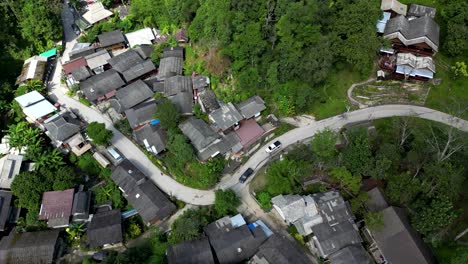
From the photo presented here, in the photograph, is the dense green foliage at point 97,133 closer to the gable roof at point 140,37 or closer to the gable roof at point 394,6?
the gable roof at point 140,37

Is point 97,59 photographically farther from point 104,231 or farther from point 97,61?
point 104,231

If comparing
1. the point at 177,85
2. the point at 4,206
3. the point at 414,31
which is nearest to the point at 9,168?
the point at 4,206

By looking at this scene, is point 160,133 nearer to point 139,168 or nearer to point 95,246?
point 139,168

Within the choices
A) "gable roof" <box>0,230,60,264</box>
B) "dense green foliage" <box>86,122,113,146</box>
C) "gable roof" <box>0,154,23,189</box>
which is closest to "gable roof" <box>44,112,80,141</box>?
"dense green foliage" <box>86,122,113,146</box>

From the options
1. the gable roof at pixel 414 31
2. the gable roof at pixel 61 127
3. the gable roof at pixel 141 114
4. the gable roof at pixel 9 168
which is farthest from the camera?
the gable roof at pixel 141 114

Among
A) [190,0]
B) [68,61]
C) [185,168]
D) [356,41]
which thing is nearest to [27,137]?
[68,61]

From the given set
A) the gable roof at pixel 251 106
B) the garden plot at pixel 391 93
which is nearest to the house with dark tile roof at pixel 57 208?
the gable roof at pixel 251 106
